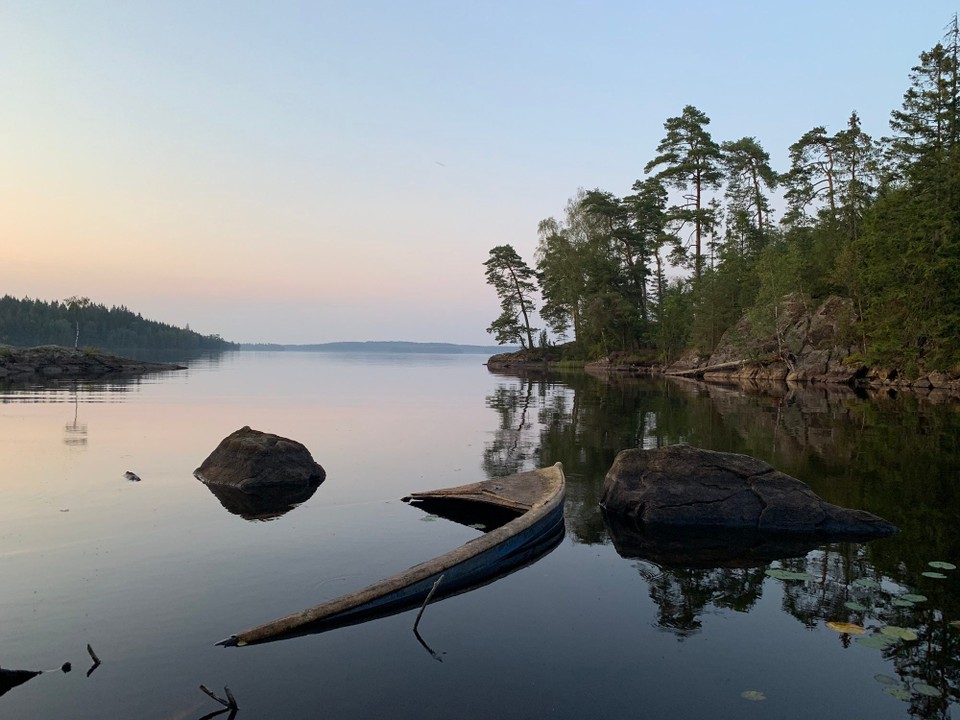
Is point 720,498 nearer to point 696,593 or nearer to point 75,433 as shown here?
point 696,593

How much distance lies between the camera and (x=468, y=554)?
7973 mm

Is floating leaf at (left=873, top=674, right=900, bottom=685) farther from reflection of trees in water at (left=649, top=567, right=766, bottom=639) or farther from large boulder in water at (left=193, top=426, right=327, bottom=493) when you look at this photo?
large boulder in water at (left=193, top=426, right=327, bottom=493)

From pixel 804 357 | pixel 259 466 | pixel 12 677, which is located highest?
pixel 804 357

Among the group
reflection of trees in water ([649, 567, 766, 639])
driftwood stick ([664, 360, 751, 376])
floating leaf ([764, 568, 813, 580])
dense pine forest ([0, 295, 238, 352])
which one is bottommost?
reflection of trees in water ([649, 567, 766, 639])

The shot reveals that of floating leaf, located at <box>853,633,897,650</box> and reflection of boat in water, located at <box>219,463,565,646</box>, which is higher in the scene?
reflection of boat in water, located at <box>219,463,565,646</box>

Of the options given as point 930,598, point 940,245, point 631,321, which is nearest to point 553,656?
point 930,598

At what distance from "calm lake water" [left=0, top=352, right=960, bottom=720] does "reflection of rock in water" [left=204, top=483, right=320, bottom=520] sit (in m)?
0.31

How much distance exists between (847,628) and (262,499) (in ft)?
34.6

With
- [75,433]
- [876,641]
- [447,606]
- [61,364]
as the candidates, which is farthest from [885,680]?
[61,364]

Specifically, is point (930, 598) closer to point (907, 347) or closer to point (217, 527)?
point (217, 527)

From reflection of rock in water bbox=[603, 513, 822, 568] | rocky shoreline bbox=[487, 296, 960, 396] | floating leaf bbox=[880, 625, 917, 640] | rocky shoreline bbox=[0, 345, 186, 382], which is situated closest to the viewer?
floating leaf bbox=[880, 625, 917, 640]

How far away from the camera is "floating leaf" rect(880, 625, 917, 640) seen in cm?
655

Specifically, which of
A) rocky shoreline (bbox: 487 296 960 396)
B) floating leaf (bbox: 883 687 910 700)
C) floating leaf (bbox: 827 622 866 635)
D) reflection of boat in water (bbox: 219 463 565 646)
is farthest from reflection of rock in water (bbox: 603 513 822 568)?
rocky shoreline (bbox: 487 296 960 396)

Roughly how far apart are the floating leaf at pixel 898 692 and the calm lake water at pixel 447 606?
24 mm
